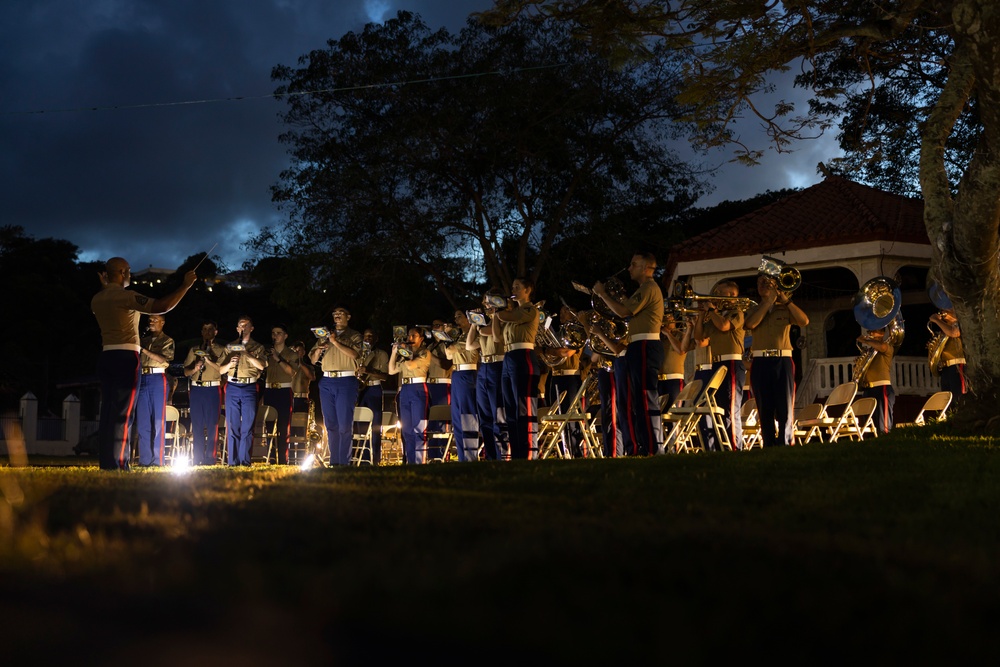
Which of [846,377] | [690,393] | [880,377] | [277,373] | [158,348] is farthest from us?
[846,377]

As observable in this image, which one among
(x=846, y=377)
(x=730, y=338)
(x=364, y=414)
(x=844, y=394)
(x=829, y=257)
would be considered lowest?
(x=844, y=394)

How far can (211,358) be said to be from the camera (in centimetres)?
1603

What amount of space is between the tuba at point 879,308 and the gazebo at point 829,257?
7052 mm

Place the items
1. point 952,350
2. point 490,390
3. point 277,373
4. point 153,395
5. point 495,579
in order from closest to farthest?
point 495,579 < point 490,390 < point 153,395 < point 952,350 < point 277,373

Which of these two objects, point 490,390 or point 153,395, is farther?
point 153,395

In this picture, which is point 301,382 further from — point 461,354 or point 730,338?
point 730,338

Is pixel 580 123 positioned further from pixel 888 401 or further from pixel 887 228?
pixel 888 401

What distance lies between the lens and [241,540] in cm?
450

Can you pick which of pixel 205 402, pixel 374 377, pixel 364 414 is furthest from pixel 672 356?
pixel 205 402

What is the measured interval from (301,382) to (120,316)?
897 cm

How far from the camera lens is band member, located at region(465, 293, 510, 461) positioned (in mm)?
13211

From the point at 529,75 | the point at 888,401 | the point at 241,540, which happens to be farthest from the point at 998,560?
the point at 529,75

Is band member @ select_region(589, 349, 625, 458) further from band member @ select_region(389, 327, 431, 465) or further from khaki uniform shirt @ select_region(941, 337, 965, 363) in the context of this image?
khaki uniform shirt @ select_region(941, 337, 965, 363)

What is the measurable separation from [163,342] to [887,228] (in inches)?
572
